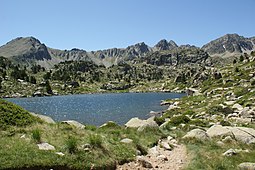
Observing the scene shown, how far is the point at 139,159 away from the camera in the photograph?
15.0m

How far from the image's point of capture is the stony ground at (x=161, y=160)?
14661mm

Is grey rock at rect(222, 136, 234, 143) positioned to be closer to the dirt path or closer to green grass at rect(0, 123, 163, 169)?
the dirt path

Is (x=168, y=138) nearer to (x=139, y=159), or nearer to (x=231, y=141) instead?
(x=231, y=141)

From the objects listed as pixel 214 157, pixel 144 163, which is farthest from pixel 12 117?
pixel 214 157

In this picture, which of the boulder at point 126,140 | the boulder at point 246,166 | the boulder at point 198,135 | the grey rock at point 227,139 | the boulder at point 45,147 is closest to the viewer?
the boulder at point 246,166

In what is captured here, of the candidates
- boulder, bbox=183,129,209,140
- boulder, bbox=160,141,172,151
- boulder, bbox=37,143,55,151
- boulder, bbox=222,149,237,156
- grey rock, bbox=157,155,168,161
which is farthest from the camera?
boulder, bbox=183,129,209,140

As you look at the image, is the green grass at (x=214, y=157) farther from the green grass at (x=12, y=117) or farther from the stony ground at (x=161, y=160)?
the green grass at (x=12, y=117)

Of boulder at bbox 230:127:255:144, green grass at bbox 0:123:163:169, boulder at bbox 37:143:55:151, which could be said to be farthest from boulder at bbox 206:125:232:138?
boulder at bbox 37:143:55:151

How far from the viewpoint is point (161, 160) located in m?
16.2

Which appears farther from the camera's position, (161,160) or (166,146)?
(166,146)

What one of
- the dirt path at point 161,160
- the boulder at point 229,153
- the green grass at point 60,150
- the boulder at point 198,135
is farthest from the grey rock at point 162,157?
the boulder at point 198,135

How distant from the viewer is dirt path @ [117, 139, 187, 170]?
48.0ft

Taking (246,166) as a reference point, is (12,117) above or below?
above

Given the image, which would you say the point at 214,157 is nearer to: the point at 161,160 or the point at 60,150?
the point at 161,160
